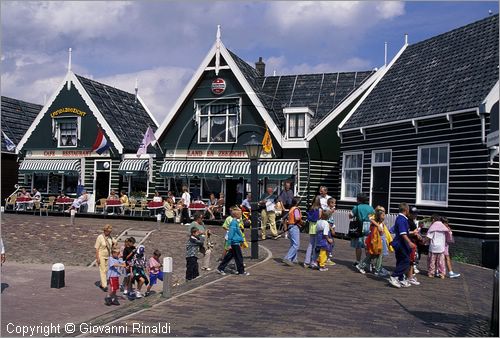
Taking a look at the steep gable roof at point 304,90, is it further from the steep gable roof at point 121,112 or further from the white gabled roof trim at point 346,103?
the steep gable roof at point 121,112

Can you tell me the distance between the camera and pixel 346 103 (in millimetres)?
24969

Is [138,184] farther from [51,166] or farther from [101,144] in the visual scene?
[51,166]

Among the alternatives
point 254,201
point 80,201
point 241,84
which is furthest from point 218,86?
point 254,201

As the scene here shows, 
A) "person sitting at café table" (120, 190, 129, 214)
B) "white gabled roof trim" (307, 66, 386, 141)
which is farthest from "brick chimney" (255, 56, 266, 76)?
"person sitting at café table" (120, 190, 129, 214)

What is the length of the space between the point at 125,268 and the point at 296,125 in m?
15.1

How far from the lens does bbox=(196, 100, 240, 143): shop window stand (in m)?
26.1

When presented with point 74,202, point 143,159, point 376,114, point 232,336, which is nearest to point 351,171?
point 376,114

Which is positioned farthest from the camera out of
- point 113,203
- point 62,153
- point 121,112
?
point 121,112

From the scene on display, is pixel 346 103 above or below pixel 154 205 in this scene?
above

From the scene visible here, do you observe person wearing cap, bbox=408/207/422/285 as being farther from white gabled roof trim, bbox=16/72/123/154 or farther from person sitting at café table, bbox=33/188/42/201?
person sitting at café table, bbox=33/188/42/201

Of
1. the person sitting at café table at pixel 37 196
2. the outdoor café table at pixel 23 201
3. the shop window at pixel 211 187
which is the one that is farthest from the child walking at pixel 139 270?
the outdoor café table at pixel 23 201

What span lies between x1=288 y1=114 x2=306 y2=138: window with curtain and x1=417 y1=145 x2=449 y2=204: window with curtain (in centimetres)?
708

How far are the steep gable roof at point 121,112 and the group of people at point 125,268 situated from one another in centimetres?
1808

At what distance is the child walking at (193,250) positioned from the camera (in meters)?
12.1
